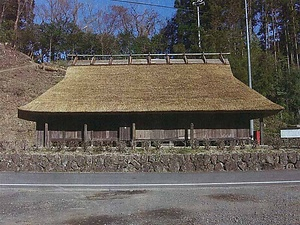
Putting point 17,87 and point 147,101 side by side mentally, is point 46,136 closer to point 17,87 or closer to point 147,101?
point 147,101

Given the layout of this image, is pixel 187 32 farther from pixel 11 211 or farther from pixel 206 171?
pixel 11 211

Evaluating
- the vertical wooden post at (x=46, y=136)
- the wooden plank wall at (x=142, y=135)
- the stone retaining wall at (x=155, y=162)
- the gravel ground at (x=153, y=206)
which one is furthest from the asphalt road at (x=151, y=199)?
the wooden plank wall at (x=142, y=135)

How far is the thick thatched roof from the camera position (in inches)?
685

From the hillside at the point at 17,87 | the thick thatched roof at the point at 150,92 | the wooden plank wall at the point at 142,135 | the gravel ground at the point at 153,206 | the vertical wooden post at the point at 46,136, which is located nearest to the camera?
the gravel ground at the point at 153,206

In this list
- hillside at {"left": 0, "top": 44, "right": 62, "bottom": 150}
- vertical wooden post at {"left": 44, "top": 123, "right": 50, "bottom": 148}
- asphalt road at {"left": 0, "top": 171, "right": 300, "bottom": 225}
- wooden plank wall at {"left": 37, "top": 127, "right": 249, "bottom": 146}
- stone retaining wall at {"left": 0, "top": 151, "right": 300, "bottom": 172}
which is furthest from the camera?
hillside at {"left": 0, "top": 44, "right": 62, "bottom": 150}

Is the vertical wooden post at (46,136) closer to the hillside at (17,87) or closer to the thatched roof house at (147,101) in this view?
the thatched roof house at (147,101)

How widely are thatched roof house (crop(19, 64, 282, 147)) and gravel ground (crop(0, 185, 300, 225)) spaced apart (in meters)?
9.31

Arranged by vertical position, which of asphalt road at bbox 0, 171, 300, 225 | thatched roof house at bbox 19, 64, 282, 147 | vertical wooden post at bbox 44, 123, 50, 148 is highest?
thatched roof house at bbox 19, 64, 282, 147

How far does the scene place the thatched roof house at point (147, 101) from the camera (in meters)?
17.4

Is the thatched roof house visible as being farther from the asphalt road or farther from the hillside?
the asphalt road

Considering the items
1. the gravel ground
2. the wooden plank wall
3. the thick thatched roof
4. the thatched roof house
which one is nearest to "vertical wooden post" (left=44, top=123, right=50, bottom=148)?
the wooden plank wall

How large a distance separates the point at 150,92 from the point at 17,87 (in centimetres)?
1449

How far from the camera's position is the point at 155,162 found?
1180 centimetres

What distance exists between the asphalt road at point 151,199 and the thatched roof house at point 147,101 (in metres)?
6.93
